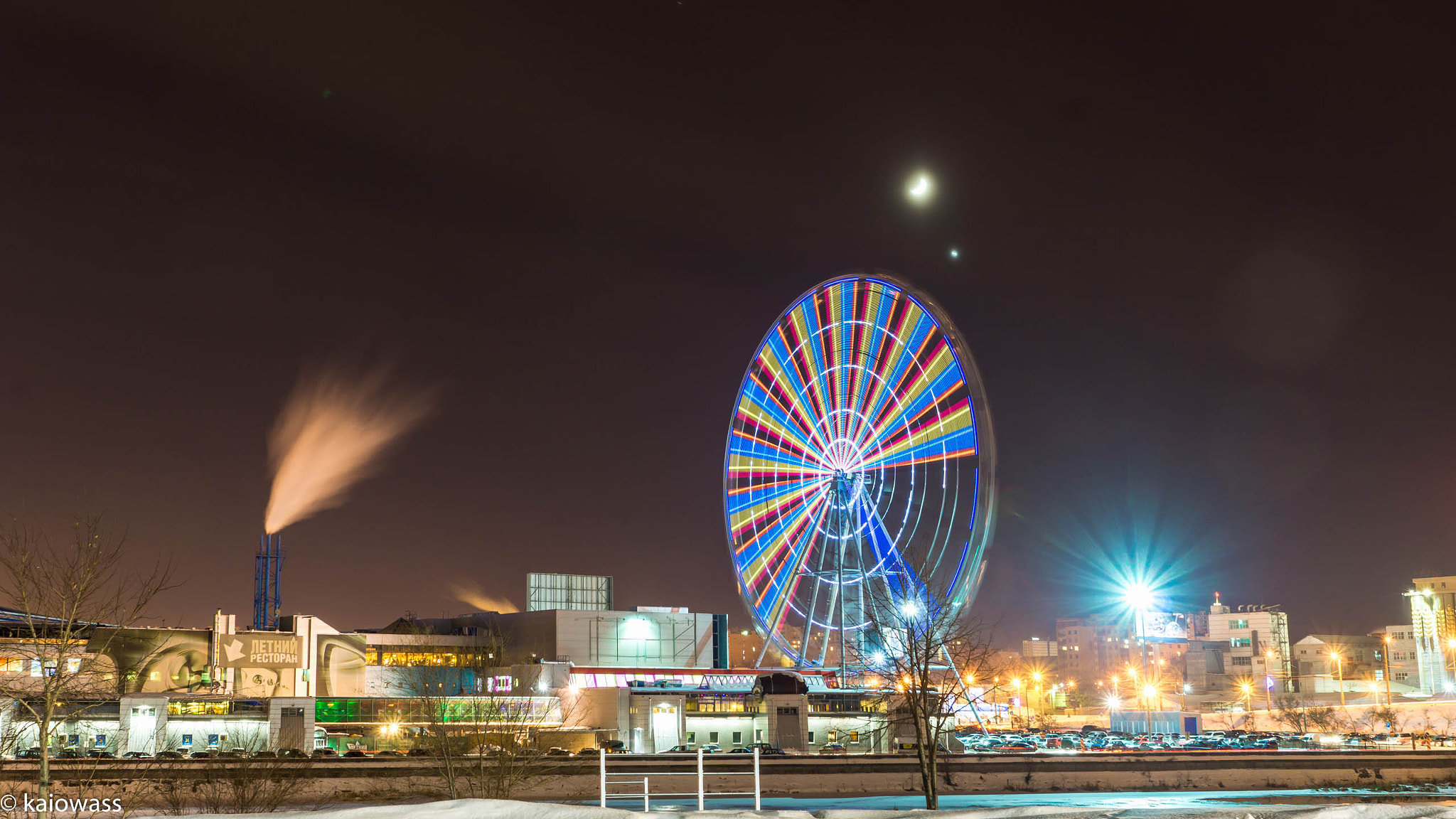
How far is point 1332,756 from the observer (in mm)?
51344

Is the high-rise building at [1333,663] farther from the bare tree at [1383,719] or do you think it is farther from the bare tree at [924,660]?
the bare tree at [924,660]

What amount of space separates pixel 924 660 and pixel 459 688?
2787 inches

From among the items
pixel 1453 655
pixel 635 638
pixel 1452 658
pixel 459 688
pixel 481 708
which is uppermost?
pixel 635 638

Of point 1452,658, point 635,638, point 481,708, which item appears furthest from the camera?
point 1452,658

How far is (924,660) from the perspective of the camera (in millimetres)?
37906

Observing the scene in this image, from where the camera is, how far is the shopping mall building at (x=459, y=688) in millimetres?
71812

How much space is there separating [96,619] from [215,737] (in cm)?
5639

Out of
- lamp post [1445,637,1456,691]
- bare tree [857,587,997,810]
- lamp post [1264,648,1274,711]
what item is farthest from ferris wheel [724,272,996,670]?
lamp post [1264,648,1274,711]

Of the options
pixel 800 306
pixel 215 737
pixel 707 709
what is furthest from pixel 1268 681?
pixel 215 737

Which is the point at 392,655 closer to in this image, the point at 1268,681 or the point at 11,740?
the point at 11,740

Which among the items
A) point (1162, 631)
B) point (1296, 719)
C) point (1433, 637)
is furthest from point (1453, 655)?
point (1162, 631)

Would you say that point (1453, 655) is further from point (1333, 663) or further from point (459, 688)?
point (459, 688)

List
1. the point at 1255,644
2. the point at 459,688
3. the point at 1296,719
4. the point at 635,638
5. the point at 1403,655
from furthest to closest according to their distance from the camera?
the point at 1255,644 < the point at 1403,655 < the point at 635,638 < the point at 459,688 < the point at 1296,719

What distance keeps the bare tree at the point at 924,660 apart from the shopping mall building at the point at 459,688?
6.76 meters
